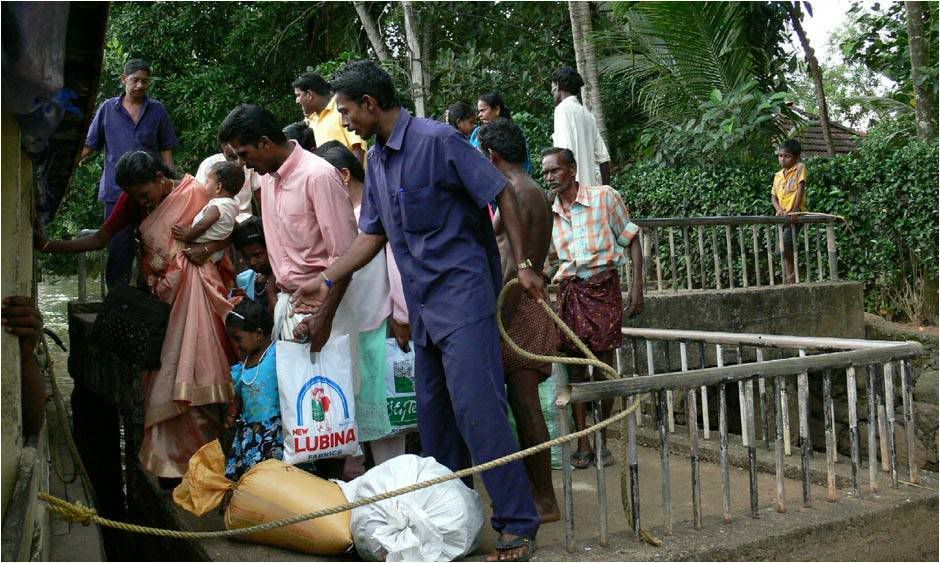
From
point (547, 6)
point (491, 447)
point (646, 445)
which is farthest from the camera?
point (547, 6)

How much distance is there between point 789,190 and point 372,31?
710 centimetres

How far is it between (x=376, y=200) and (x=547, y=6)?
42.0 ft

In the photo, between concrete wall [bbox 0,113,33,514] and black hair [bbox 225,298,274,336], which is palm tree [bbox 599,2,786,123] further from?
concrete wall [bbox 0,113,33,514]

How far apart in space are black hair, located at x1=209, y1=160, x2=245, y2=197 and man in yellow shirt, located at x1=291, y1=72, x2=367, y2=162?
3.64 feet

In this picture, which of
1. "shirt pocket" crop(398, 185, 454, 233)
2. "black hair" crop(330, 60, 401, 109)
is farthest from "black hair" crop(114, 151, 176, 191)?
"shirt pocket" crop(398, 185, 454, 233)

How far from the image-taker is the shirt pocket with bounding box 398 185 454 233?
384 cm

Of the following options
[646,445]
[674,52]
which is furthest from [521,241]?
[674,52]

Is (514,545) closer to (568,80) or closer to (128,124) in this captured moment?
(568,80)

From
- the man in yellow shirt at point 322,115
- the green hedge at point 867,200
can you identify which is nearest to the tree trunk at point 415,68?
the green hedge at point 867,200

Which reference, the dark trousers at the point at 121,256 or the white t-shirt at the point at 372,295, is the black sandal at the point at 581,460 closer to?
the white t-shirt at the point at 372,295

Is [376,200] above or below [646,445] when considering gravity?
A: above

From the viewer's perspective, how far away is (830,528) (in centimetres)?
432

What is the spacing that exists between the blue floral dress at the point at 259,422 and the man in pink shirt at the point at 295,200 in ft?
0.72

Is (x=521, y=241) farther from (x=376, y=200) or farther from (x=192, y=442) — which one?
(x=192, y=442)
